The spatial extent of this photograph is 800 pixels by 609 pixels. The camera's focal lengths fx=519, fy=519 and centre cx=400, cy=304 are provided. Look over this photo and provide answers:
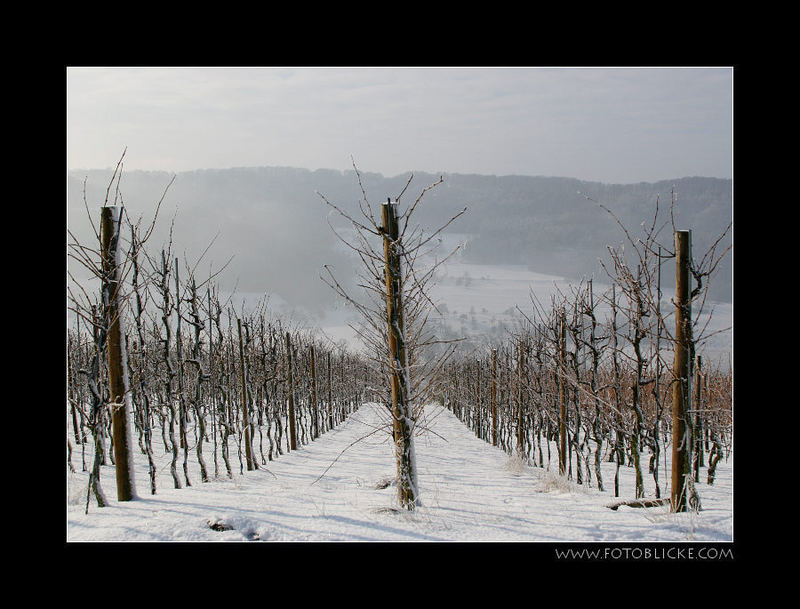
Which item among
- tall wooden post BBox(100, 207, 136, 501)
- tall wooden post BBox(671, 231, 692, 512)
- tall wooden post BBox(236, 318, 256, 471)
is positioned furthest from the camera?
tall wooden post BBox(236, 318, 256, 471)

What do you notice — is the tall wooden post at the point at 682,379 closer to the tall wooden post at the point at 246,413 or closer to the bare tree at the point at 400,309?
the bare tree at the point at 400,309

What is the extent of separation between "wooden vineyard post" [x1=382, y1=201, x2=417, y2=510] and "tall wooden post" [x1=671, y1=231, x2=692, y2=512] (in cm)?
269

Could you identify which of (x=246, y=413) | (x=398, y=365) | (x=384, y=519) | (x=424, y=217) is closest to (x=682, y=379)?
(x=398, y=365)

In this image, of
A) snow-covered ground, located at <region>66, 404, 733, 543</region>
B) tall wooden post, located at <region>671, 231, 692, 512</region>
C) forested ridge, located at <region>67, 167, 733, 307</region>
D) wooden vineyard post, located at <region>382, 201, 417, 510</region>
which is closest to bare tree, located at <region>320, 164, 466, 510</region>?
wooden vineyard post, located at <region>382, 201, 417, 510</region>

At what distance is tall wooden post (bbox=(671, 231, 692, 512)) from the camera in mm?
5238

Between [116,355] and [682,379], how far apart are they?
608 cm

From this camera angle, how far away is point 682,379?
207 inches

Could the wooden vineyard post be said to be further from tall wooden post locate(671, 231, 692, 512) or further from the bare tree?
→ tall wooden post locate(671, 231, 692, 512)

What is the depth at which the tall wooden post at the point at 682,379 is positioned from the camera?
5.24 metres

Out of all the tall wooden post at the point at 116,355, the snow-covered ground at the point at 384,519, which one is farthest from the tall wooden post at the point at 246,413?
the tall wooden post at the point at 116,355

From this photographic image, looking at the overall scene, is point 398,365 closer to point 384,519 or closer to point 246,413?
point 384,519

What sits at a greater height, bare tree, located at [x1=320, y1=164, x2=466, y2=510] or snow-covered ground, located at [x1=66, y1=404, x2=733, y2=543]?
bare tree, located at [x1=320, y1=164, x2=466, y2=510]

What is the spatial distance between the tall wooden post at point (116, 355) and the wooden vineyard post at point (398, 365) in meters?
2.95
